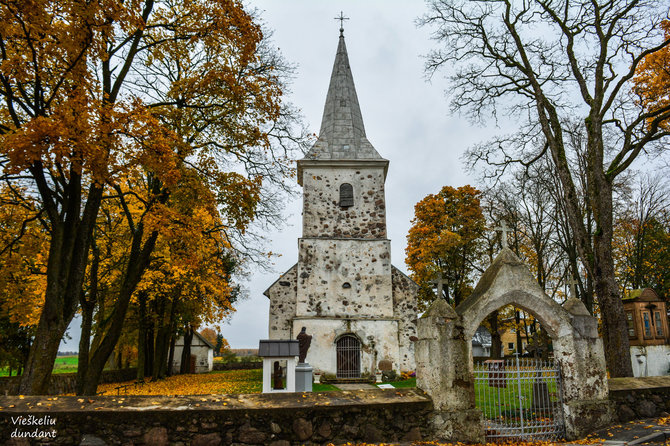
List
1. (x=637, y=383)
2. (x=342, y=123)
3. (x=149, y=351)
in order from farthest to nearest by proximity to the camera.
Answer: (x=149, y=351) < (x=342, y=123) < (x=637, y=383)

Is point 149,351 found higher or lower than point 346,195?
lower

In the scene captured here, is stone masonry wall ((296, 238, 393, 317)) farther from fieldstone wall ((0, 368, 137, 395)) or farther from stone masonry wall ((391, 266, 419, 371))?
fieldstone wall ((0, 368, 137, 395))

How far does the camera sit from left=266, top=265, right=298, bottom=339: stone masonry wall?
21.6 metres

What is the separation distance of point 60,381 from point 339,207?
556 inches

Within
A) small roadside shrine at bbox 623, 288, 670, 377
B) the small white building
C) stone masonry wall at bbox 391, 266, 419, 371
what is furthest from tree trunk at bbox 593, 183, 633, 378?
the small white building

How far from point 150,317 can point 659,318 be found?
26681mm

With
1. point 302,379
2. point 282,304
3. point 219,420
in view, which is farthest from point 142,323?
point 219,420

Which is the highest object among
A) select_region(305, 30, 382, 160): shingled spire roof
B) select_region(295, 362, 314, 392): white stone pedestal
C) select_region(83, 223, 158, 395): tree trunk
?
select_region(305, 30, 382, 160): shingled spire roof

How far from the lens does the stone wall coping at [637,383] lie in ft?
25.7

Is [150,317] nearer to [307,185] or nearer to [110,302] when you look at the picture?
[110,302]

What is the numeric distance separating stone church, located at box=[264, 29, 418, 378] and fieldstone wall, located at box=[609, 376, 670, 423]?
1217cm

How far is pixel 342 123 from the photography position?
23203mm

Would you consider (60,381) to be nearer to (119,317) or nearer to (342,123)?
(119,317)

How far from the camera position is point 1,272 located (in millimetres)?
12438
